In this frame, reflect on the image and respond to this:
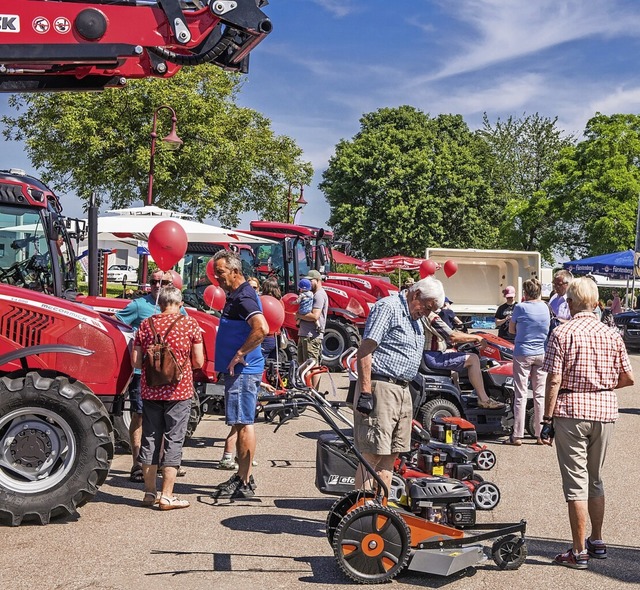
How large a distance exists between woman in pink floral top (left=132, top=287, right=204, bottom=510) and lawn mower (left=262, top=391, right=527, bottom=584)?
1.34 metres

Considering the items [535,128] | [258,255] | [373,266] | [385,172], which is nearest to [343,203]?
[385,172]

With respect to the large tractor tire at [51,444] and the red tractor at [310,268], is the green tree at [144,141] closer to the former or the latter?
the red tractor at [310,268]

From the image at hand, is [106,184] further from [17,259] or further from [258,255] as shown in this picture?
[17,259]

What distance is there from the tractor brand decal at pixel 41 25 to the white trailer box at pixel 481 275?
19.9 meters

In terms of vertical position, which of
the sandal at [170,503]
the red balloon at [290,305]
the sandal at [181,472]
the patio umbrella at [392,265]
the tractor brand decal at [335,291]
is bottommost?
the sandal at [170,503]

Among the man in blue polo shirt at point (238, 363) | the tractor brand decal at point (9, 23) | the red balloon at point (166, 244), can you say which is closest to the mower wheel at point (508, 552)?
the man in blue polo shirt at point (238, 363)

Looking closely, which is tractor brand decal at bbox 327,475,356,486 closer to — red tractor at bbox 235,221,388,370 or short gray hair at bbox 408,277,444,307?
short gray hair at bbox 408,277,444,307

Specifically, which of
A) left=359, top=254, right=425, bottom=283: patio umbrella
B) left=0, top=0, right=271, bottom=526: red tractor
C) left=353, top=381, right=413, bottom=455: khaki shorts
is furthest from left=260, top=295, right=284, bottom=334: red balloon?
left=359, top=254, right=425, bottom=283: patio umbrella

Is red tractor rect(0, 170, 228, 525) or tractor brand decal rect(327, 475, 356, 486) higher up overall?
red tractor rect(0, 170, 228, 525)

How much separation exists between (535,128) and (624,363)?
5939 centimetres

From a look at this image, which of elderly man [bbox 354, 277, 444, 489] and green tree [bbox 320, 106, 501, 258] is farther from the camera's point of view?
green tree [bbox 320, 106, 501, 258]

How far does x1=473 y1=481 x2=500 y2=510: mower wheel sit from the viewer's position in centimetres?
716

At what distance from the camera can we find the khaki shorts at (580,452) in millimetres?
5727

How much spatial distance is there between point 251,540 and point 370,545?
1.23 m
